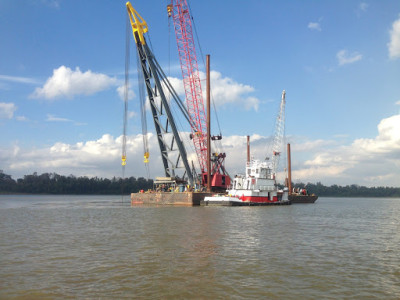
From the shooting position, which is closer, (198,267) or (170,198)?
(198,267)

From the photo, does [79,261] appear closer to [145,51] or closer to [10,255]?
[10,255]

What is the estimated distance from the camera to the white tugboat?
61594 mm

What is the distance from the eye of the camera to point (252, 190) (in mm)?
62938

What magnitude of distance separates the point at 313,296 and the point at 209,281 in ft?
11.7

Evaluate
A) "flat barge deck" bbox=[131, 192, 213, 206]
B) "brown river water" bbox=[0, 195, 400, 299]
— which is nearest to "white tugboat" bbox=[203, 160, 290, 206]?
"flat barge deck" bbox=[131, 192, 213, 206]

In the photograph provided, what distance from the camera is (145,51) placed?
75125mm

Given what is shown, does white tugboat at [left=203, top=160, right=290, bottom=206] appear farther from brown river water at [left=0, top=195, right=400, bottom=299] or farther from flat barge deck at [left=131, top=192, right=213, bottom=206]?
brown river water at [left=0, top=195, right=400, bottom=299]

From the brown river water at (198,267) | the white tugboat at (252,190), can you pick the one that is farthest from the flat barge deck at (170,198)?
the brown river water at (198,267)

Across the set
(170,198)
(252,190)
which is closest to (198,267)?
(252,190)

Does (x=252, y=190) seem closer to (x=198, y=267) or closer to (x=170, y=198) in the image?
(x=170, y=198)

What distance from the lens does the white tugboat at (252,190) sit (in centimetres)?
6159

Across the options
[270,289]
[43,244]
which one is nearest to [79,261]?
[43,244]

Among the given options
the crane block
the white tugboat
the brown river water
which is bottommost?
the brown river water

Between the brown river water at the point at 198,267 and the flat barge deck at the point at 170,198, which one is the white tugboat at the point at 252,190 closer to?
the flat barge deck at the point at 170,198
